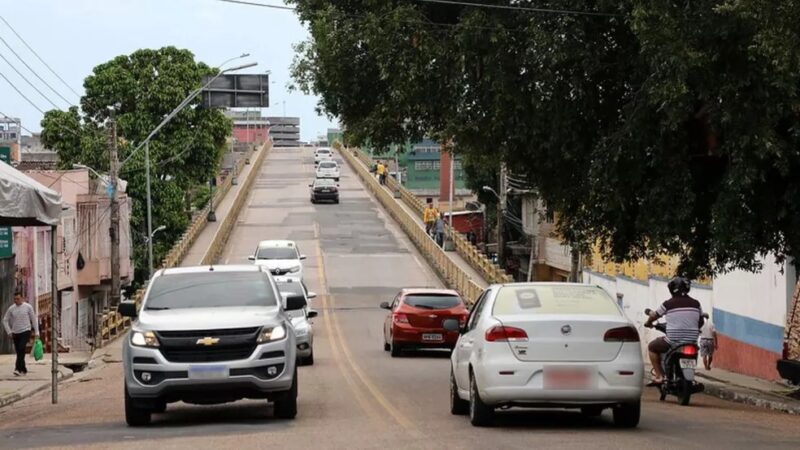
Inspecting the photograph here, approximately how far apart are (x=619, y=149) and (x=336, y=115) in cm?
775

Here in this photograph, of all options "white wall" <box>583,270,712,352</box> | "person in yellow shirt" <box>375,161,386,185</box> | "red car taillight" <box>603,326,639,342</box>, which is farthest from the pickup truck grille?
"person in yellow shirt" <box>375,161,386,185</box>

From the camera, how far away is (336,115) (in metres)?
25.7

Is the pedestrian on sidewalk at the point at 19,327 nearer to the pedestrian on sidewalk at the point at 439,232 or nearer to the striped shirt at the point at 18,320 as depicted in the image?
the striped shirt at the point at 18,320

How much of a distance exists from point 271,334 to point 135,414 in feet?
5.77

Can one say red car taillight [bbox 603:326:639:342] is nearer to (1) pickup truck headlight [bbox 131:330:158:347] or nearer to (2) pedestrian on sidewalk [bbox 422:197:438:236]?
(1) pickup truck headlight [bbox 131:330:158:347]

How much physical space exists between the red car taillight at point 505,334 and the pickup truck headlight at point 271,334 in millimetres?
2575

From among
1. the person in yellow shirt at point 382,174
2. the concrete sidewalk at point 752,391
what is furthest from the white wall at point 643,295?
the person in yellow shirt at point 382,174

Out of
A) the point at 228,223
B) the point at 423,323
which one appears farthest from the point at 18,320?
the point at 228,223

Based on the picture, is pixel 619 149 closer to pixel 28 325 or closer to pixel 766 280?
pixel 766 280

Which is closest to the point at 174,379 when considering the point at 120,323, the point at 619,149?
the point at 619,149

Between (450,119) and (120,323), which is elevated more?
(450,119)

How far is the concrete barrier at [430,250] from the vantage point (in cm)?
4907

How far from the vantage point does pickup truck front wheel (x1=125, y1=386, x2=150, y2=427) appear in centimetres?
1496

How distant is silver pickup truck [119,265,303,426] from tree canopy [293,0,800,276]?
6.37 m
